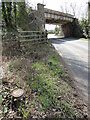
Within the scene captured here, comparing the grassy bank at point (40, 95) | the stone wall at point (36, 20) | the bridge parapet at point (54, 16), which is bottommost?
the grassy bank at point (40, 95)

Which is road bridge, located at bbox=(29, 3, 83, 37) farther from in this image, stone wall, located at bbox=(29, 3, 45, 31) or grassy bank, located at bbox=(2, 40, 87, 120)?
grassy bank, located at bbox=(2, 40, 87, 120)

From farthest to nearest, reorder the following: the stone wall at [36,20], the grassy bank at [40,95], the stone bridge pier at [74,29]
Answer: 1. the stone bridge pier at [74,29]
2. the stone wall at [36,20]
3. the grassy bank at [40,95]

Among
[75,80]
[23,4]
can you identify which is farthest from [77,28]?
[75,80]

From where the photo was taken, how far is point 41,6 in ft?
33.2

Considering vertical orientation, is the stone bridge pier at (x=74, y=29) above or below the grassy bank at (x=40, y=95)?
above

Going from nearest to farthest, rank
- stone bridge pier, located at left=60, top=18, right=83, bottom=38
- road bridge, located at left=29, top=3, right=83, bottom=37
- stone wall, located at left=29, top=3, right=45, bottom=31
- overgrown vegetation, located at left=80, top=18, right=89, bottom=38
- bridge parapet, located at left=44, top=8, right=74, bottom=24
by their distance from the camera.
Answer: stone wall, located at left=29, top=3, right=45, bottom=31 → road bridge, located at left=29, top=3, right=83, bottom=37 → bridge parapet, located at left=44, top=8, right=74, bottom=24 → overgrown vegetation, located at left=80, top=18, right=89, bottom=38 → stone bridge pier, located at left=60, top=18, right=83, bottom=38

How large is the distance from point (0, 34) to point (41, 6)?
224 inches

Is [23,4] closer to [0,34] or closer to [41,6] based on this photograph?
[41,6]

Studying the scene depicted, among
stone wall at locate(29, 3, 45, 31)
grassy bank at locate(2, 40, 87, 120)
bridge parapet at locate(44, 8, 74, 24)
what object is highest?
bridge parapet at locate(44, 8, 74, 24)

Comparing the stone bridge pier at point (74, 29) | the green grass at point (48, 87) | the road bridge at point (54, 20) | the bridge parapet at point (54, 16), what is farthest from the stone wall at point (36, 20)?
the stone bridge pier at point (74, 29)

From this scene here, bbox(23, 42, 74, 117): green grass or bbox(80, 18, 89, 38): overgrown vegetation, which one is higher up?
bbox(80, 18, 89, 38): overgrown vegetation

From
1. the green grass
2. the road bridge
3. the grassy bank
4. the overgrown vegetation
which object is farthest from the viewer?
the overgrown vegetation

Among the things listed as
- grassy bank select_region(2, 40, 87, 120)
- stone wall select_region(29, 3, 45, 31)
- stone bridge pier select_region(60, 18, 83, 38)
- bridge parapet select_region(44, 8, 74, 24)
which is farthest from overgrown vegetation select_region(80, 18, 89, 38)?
grassy bank select_region(2, 40, 87, 120)

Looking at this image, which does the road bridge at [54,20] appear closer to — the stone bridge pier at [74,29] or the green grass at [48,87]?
the stone bridge pier at [74,29]
